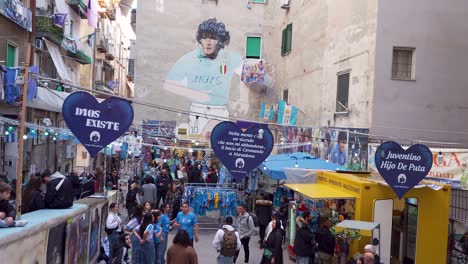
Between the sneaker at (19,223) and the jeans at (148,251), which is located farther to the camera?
the jeans at (148,251)

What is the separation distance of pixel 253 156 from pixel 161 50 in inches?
905

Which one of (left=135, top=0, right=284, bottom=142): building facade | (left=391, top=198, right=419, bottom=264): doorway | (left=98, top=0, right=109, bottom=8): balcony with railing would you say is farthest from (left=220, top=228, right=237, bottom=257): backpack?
(left=98, top=0, right=109, bottom=8): balcony with railing

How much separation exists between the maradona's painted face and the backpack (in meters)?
23.1

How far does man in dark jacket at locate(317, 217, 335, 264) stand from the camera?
35.2 ft

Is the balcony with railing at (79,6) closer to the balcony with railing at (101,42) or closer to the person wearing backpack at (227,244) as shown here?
the balcony with railing at (101,42)

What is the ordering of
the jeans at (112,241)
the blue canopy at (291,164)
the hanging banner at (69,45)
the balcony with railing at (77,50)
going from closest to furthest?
the jeans at (112,241) < the blue canopy at (291,164) < the hanging banner at (69,45) < the balcony with railing at (77,50)

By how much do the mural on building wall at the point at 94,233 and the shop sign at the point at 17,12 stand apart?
8.95m

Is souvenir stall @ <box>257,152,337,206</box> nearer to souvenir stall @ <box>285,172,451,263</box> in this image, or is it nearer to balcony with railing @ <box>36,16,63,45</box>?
souvenir stall @ <box>285,172,451,263</box>

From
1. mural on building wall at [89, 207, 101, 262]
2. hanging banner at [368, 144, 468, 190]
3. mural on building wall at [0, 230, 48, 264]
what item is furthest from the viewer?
hanging banner at [368, 144, 468, 190]

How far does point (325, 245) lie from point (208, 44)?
74.5ft

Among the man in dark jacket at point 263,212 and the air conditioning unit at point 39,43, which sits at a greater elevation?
the air conditioning unit at point 39,43

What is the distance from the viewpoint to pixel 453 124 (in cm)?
1648

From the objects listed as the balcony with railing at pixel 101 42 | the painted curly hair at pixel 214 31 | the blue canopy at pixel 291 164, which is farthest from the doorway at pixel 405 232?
the balcony with railing at pixel 101 42

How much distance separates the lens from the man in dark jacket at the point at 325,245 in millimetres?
10727
